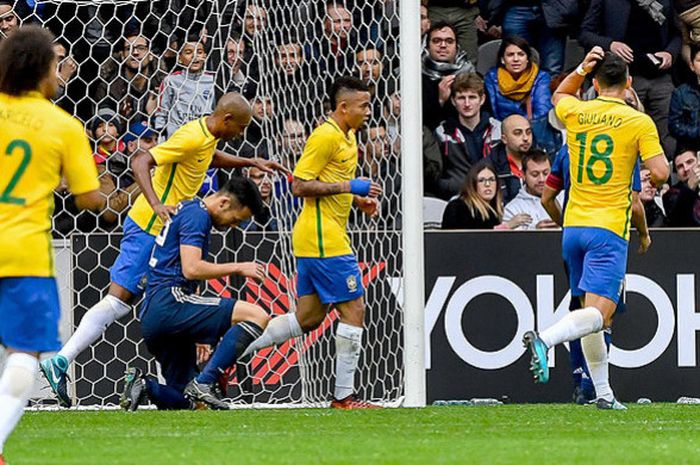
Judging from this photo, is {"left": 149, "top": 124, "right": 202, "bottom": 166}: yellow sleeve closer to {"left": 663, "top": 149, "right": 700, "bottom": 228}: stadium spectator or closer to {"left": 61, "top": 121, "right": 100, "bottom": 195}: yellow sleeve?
{"left": 61, "top": 121, "right": 100, "bottom": 195}: yellow sleeve

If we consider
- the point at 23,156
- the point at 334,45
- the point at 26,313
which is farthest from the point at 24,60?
the point at 334,45

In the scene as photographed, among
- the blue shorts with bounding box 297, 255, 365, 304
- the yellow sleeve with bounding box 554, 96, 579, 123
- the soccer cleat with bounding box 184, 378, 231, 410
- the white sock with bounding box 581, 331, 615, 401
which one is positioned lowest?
the soccer cleat with bounding box 184, 378, 231, 410

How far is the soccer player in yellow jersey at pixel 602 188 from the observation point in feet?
29.7

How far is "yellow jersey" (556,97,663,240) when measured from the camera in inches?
358

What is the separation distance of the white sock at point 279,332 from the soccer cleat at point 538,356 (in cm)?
194

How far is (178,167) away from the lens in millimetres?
9945

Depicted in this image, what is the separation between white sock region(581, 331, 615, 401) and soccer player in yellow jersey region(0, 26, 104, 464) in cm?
404

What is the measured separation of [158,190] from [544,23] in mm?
4271

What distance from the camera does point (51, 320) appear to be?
5.91m

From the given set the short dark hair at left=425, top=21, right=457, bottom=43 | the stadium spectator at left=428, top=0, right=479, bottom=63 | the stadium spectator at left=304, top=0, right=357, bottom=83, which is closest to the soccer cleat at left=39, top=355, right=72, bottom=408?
the stadium spectator at left=304, top=0, right=357, bottom=83

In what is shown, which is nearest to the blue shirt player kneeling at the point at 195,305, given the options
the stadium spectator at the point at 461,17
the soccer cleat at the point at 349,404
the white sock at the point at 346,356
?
the white sock at the point at 346,356

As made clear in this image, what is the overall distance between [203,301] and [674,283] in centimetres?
355

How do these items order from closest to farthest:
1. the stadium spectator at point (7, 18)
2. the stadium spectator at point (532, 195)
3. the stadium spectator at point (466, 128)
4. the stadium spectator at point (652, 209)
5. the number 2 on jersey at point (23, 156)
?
1. the number 2 on jersey at point (23, 156)
2. the stadium spectator at point (7, 18)
3. the stadium spectator at point (532, 195)
4. the stadium spectator at point (652, 209)
5. the stadium spectator at point (466, 128)

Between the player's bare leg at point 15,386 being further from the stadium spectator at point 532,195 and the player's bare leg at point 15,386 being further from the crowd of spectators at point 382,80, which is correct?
the stadium spectator at point 532,195
